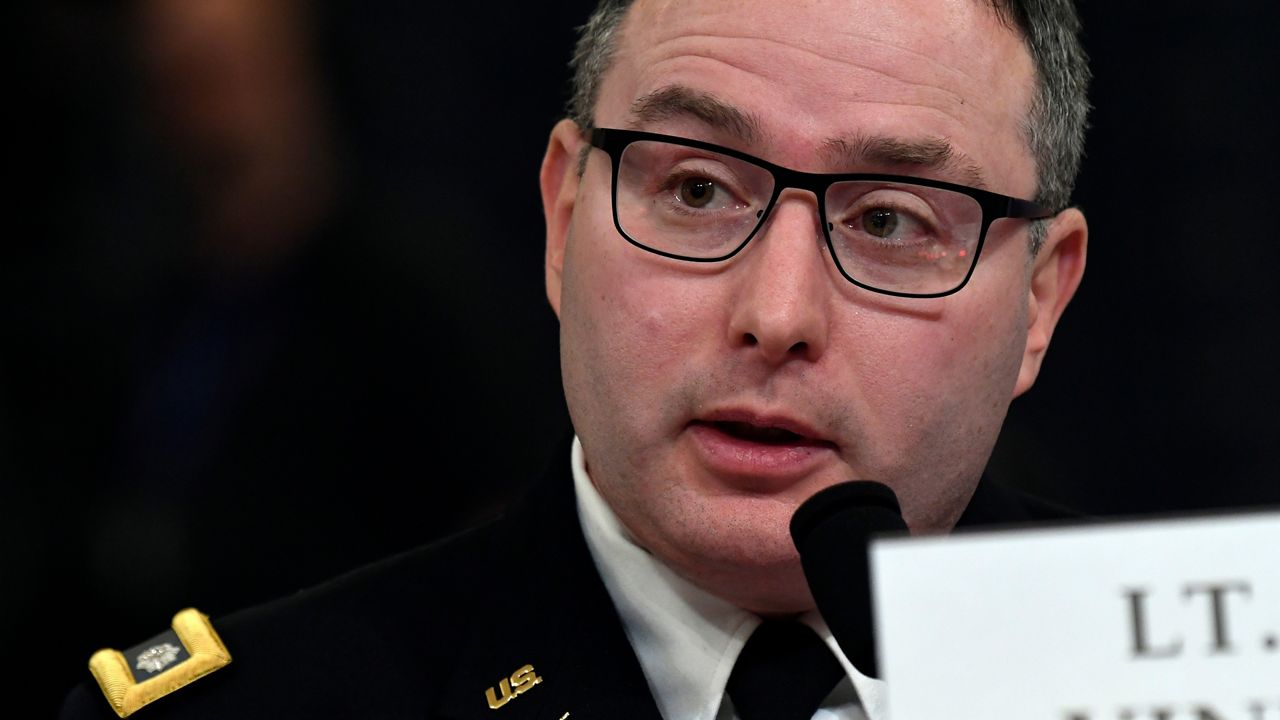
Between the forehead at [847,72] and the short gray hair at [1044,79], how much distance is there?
0.04 metres

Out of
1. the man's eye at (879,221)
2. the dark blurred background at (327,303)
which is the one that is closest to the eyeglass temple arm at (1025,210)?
the man's eye at (879,221)

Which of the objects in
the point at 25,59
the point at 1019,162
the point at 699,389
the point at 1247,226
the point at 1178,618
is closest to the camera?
the point at 1178,618

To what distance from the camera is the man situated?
174 cm

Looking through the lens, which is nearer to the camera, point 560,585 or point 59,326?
point 560,585

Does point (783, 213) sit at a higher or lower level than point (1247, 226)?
higher

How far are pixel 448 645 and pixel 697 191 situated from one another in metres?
0.69

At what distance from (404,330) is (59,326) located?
2.14 feet

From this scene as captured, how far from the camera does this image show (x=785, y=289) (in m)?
1.70

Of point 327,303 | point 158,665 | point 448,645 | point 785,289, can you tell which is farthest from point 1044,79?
point 327,303

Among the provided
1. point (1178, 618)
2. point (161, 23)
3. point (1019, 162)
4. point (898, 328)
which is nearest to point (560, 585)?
point (898, 328)

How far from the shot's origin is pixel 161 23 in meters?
3.04

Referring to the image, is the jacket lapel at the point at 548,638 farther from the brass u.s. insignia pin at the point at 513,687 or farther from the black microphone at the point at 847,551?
the black microphone at the point at 847,551

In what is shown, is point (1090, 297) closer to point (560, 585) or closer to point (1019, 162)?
point (1019, 162)

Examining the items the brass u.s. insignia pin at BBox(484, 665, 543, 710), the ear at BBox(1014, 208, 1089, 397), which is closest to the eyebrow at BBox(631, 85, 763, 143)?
the ear at BBox(1014, 208, 1089, 397)
